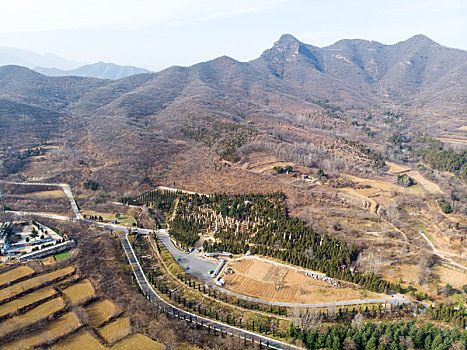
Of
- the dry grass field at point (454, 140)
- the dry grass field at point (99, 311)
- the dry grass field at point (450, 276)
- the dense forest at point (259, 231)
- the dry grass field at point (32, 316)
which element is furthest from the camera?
the dry grass field at point (454, 140)

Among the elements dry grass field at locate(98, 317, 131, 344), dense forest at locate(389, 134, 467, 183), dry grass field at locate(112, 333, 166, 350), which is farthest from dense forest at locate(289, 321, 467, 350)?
dense forest at locate(389, 134, 467, 183)

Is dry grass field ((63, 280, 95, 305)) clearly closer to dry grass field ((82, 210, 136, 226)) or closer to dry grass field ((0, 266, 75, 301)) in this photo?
dry grass field ((0, 266, 75, 301))

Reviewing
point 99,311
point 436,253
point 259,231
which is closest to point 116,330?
point 99,311

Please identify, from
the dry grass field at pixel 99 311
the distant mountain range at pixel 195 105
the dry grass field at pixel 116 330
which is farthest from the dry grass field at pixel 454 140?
the dry grass field at pixel 99 311

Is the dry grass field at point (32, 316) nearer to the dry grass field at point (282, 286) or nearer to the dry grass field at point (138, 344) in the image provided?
the dry grass field at point (138, 344)

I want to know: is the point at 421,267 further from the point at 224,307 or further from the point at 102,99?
the point at 102,99
